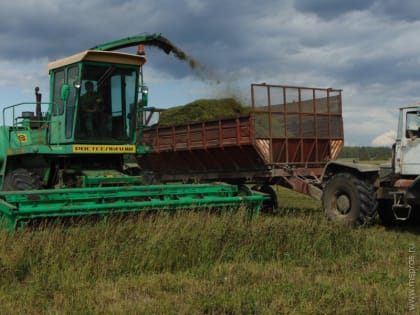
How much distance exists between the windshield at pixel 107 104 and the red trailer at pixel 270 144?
74.3 inches

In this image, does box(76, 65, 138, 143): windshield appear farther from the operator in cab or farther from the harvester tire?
the harvester tire

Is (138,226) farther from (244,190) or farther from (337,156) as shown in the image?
(337,156)

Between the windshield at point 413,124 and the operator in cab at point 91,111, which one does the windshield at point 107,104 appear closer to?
the operator in cab at point 91,111

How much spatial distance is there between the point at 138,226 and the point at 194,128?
6.46m

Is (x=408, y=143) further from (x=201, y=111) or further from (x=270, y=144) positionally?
(x=201, y=111)

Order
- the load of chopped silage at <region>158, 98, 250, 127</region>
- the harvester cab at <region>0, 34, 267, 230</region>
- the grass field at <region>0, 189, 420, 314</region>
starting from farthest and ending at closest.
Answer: the load of chopped silage at <region>158, 98, 250, 127</region> → the harvester cab at <region>0, 34, 267, 230</region> → the grass field at <region>0, 189, 420, 314</region>

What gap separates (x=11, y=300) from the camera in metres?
4.78

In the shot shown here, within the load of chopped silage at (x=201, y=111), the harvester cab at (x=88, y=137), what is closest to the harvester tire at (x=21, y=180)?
the harvester cab at (x=88, y=137)

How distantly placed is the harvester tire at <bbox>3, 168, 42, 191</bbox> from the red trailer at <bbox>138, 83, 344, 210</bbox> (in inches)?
125

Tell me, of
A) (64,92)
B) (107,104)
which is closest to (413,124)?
(107,104)

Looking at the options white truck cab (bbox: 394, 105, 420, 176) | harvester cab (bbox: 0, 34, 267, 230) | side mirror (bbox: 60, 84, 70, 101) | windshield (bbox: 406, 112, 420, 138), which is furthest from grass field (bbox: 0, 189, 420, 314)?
side mirror (bbox: 60, 84, 70, 101)

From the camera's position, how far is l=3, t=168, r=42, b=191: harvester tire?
343 inches

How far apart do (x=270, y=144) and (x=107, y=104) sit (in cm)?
374

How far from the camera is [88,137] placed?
902 cm
